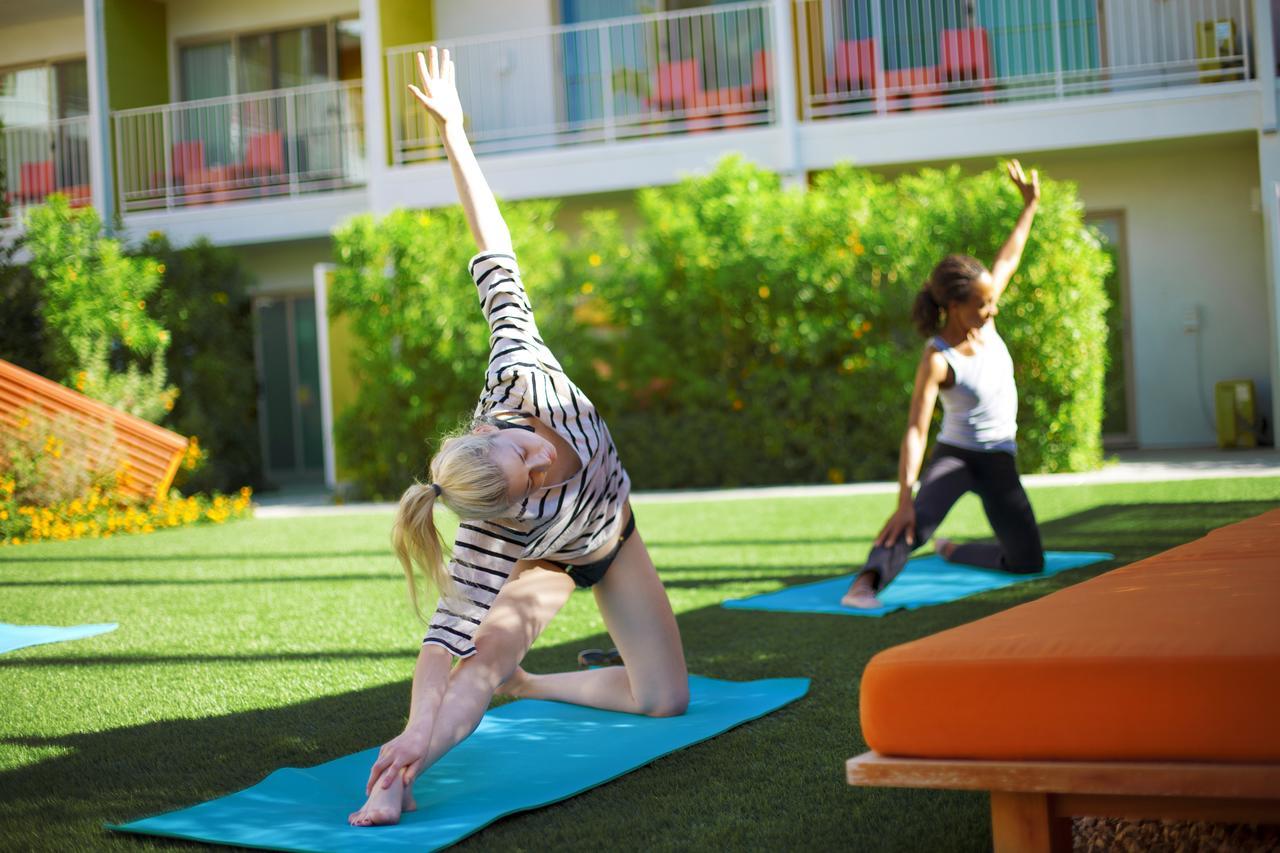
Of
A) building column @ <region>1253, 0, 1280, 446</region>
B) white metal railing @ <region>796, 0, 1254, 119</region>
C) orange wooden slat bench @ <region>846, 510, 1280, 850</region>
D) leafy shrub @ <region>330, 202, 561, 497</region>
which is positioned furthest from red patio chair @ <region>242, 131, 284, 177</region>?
orange wooden slat bench @ <region>846, 510, 1280, 850</region>

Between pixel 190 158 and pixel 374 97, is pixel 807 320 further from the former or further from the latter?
pixel 190 158

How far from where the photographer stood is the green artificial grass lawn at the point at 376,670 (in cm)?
256

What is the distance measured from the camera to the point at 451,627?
2658 millimetres

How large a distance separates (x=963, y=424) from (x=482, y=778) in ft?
9.60

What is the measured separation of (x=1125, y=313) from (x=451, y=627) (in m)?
11.5

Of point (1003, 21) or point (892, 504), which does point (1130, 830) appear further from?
point (1003, 21)

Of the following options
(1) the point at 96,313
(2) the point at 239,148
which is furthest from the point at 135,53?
(1) the point at 96,313

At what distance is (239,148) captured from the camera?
15.3 metres

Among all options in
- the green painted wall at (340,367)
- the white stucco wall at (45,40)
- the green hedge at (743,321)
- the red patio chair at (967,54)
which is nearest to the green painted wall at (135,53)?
the white stucco wall at (45,40)

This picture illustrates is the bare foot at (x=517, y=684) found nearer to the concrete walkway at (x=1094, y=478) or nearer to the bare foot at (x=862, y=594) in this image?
the bare foot at (x=862, y=594)

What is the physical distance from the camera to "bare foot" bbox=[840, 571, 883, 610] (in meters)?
4.82

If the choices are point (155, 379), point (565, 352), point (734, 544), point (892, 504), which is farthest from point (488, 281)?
point (155, 379)

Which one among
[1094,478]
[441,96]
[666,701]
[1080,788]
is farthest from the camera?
[1094,478]

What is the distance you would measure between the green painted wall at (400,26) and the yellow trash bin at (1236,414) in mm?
8902
